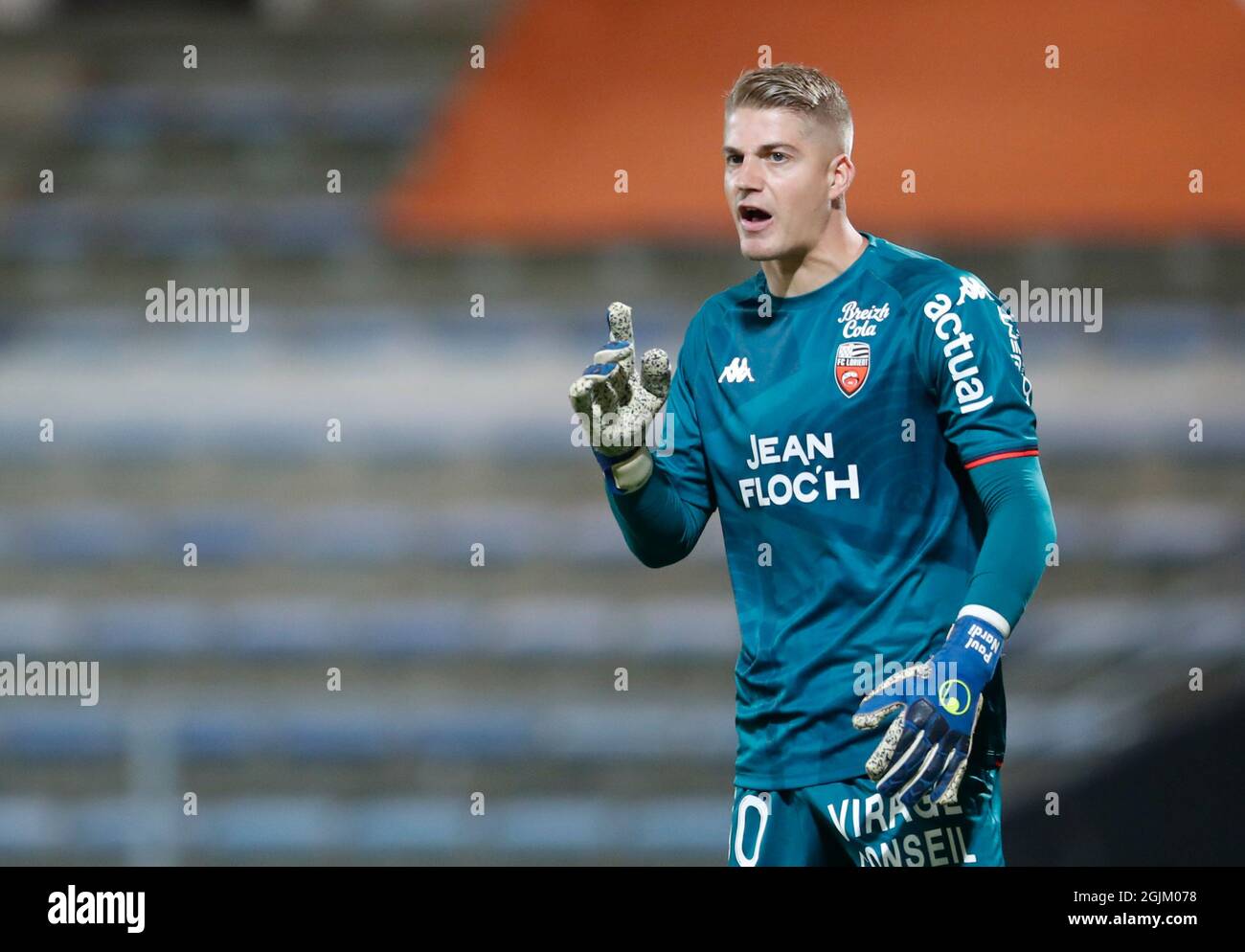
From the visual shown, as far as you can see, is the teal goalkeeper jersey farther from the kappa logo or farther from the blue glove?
the blue glove

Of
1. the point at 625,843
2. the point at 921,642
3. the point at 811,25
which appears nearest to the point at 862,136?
the point at 811,25

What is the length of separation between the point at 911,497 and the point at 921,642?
250 mm

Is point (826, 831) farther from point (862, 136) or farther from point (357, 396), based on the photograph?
point (357, 396)

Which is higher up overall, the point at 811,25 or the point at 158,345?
the point at 811,25

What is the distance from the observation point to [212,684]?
565 cm

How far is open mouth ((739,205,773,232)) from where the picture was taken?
109 inches

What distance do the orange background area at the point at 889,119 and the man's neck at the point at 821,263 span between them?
2160mm

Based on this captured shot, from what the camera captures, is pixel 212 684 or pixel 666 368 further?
pixel 212 684

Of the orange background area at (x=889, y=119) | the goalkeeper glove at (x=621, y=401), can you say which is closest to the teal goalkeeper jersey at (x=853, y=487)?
the goalkeeper glove at (x=621, y=401)

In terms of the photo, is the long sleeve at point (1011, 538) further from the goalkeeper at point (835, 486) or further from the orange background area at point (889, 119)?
the orange background area at point (889, 119)

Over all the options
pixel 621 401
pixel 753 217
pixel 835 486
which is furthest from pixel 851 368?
pixel 621 401

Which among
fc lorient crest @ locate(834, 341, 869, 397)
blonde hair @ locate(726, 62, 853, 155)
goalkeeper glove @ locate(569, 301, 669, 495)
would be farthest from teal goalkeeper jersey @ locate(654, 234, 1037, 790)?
blonde hair @ locate(726, 62, 853, 155)

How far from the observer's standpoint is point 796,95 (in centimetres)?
279
